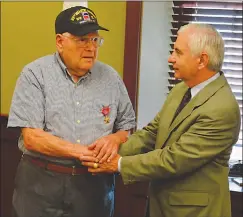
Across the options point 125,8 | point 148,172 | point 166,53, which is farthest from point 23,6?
point 148,172

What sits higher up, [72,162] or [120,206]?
[72,162]

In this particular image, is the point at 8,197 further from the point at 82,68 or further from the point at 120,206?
the point at 82,68

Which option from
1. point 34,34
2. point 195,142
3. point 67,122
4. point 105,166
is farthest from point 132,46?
point 195,142

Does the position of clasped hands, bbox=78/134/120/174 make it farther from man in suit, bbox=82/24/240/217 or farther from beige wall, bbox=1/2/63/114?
beige wall, bbox=1/2/63/114

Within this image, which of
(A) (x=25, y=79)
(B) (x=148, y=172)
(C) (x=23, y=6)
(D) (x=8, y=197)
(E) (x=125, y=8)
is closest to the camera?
(B) (x=148, y=172)

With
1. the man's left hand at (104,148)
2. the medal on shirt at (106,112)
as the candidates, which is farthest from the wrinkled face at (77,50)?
the man's left hand at (104,148)

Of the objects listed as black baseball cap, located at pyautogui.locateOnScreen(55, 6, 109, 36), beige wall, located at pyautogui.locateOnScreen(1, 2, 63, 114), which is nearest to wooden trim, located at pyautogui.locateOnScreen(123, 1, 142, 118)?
beige wall, located at pyautogui.locateOnScreen(1, 2, 63, 114)

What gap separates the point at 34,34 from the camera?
330 cm

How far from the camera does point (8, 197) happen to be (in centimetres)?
361

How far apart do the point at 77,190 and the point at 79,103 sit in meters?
0.43

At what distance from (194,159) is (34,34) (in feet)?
5.44

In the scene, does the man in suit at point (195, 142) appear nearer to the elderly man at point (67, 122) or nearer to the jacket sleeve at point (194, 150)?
the jacket sleeve at point (194, 150)

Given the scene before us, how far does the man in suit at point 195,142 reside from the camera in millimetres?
2086

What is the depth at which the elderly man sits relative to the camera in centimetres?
233
